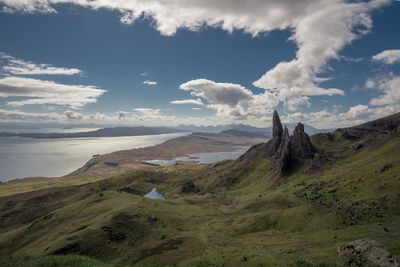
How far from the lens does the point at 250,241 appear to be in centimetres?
8050

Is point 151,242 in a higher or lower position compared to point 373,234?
lower

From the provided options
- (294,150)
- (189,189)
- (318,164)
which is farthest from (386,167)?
(189,189)

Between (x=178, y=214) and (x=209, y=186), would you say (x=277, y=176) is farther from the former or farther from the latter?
(x=178, y=214)

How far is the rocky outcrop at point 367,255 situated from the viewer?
3275 cm

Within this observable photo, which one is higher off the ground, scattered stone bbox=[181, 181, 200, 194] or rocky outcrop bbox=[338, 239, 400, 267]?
rocky outcrop bbox=[338, 239, 400, 267]

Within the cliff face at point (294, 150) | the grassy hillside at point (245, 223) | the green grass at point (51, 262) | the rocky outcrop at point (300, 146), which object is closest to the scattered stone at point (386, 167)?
the grassy hillside at point (245, 223)

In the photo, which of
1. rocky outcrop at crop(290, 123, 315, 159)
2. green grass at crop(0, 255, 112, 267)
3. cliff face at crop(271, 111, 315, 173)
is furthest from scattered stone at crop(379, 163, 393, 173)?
green grass at crop(0, 255, 112, 267)

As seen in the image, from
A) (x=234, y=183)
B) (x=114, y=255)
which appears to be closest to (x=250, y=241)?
(x=114, y=255)

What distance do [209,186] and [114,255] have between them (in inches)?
4412

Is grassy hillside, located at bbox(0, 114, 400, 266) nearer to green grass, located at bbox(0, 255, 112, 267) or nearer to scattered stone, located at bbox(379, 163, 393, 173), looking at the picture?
scattered stone, located at bbox(379, 163, 393, 173)

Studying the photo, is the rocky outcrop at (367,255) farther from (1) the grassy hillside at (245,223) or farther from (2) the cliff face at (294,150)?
(2) the cliff face at (294,150)

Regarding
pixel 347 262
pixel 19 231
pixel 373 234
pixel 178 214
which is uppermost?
pixel 347 262

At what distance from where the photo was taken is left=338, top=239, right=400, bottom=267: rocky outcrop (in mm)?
32750

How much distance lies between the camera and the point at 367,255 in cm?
3516
